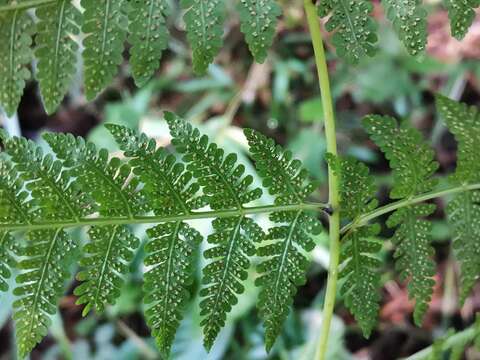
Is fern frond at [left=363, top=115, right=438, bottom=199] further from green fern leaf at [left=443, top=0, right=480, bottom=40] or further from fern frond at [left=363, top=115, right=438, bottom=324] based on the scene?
green fern leaf at [left=443, top=0, right=480, bottom=40]

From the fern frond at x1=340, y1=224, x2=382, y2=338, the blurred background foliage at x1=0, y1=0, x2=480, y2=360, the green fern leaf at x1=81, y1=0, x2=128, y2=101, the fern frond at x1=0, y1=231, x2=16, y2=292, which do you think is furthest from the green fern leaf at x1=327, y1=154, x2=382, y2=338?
the blurred background foliage at x1=0, y1=0, x2=480, y2=360

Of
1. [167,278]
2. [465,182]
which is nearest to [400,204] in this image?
[465,182]

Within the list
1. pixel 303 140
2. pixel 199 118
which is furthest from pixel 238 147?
pixel 199 118

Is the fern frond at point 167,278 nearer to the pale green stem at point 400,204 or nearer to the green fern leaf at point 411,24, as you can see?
the pale green stem at point 400,204

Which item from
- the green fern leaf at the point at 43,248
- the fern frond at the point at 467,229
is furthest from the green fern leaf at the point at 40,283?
the fern frond at the point at 467,229

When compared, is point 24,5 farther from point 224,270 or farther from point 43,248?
point 224,270
